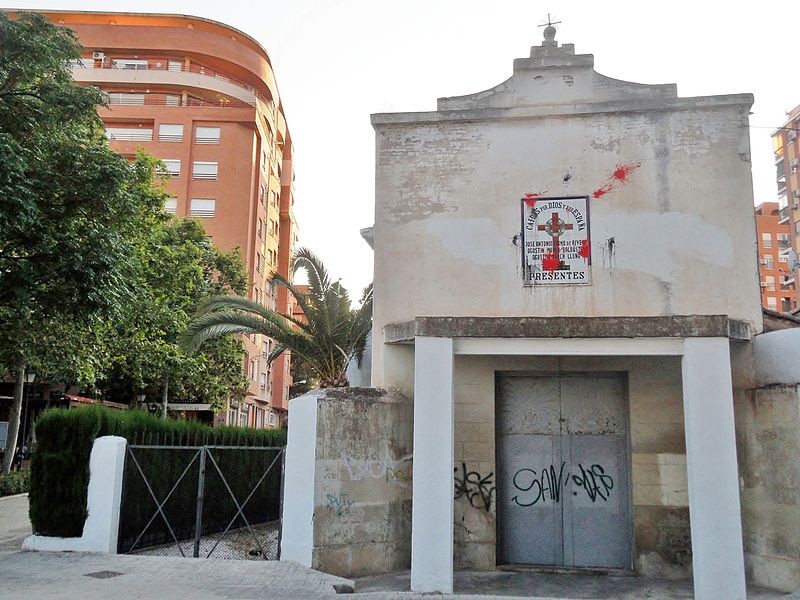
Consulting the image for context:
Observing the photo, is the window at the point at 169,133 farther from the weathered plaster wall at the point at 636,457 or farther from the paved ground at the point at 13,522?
the weathered plaster wall at the point at 636,457

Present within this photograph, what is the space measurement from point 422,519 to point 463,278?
397 cm

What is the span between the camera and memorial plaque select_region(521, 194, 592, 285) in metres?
11.2

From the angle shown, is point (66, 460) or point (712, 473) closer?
point (712, 473)

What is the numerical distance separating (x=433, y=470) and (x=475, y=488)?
6.35 feet

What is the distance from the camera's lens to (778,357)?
9945 millimetres

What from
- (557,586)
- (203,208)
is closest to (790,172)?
(203,208)

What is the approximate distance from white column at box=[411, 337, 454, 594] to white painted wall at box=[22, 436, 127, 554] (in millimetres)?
4947

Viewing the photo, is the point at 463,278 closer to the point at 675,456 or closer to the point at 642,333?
the point at 642,333

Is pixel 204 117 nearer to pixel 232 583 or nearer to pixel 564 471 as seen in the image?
pixel 564 471

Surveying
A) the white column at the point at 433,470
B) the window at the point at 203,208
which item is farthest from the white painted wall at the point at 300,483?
the window at the point at 203,208

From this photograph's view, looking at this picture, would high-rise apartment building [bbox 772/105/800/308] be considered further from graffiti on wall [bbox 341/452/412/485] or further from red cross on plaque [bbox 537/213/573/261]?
graffiti on wall [bbox 341/452/412/485]

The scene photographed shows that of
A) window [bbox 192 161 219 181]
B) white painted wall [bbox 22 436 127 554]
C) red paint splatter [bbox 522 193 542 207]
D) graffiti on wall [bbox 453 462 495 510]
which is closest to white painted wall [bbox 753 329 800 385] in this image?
red paint splatter [bbox 522 193 542 207]

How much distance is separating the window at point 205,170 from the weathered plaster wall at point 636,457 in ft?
115

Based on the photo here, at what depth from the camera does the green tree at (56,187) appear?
1263cm
